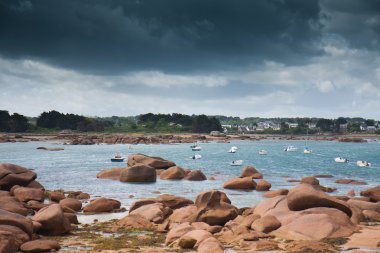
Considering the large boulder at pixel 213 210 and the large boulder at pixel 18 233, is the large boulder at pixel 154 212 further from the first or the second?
the large boulder at pixel 18 233

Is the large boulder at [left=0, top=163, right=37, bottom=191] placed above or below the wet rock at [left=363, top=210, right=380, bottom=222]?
above

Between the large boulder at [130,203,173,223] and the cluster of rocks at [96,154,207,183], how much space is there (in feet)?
76.6

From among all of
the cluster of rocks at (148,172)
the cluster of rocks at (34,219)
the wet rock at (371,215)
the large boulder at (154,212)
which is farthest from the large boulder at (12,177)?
the wet rock at (371,215)

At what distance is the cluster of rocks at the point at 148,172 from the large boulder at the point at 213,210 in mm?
26260

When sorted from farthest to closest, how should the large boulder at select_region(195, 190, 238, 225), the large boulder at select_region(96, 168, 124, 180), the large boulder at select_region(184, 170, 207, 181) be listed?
the large boulder at select_region(96, 168, 124, 180)
the large boulder at select_region(184, 170, 207, 181)
the large boulder at select_region(195, 190, 238, 225)

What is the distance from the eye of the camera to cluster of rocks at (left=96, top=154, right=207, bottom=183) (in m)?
53.0

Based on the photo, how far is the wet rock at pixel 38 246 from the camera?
20234mm

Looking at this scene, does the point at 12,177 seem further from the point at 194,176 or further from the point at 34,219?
the point at 194,176

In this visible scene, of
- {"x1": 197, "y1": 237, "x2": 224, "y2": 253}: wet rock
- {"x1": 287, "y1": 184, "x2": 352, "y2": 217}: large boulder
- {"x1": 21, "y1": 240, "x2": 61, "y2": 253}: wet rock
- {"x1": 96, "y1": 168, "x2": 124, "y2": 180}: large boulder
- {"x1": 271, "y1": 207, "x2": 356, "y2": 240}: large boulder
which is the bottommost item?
{"x1": 96, "y1": 168, "x2": 124, "y2": 180}: large boulder

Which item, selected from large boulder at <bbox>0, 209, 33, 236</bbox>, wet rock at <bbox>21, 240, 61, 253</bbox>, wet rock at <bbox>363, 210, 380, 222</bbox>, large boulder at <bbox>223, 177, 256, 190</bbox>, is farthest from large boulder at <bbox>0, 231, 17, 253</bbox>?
large boulder at <bbox>223, 177, 256, 190</bbox>

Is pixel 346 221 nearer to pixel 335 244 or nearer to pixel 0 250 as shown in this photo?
pixel 335 244

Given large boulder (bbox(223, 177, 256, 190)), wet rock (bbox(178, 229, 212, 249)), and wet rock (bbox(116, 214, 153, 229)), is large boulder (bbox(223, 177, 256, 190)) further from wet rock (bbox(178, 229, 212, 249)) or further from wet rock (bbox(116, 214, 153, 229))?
wet rock (bbox(178, 229, 212, 249))

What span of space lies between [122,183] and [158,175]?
24.0 ft

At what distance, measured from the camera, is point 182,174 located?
56219mm
